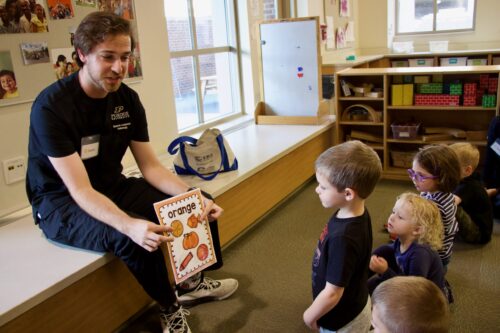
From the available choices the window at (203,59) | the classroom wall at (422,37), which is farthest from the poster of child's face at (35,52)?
the classroom wall at (422,37)

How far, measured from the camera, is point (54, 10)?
244 cm

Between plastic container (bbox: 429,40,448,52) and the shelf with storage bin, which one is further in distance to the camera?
plastic container (bbox: 429,40,448,52)

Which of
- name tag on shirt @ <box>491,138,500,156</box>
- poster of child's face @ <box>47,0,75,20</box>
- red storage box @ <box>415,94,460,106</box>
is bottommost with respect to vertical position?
name tag on shirt @ <box>491,138,500,156</box>

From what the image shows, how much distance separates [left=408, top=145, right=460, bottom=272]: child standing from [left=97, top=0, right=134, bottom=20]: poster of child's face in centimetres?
194

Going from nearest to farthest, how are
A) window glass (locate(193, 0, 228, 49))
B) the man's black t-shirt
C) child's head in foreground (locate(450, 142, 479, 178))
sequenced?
the man's black t-shirt < child's head in foreground (locate(450, 142, 479, 178)) < window glass (locate(193, 0, 228, 49))

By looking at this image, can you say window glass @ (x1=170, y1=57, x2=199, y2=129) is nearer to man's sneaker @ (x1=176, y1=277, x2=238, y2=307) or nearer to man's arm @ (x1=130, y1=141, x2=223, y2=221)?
man's arm @ (x1=130, y1=141, x2=223, y2=221)

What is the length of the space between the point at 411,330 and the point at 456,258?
1.67 meters

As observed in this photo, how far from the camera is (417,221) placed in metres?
1.94

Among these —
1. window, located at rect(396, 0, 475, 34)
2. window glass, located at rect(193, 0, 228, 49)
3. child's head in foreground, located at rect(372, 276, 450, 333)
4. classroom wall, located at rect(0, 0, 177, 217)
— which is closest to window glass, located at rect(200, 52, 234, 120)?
window glass, located at rect(193, 0, 228, 49)

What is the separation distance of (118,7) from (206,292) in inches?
70.5

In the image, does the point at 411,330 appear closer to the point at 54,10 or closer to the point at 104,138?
the point at 104,138

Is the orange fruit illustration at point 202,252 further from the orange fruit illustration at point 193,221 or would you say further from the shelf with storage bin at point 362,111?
the shelf with storage bin at point 362,111

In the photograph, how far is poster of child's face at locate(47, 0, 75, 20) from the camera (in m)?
Answer: 2.43

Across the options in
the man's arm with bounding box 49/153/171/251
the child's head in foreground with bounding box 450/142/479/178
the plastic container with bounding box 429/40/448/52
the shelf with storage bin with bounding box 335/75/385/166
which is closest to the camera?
the man's arm with bounding box 49/153/171/251
